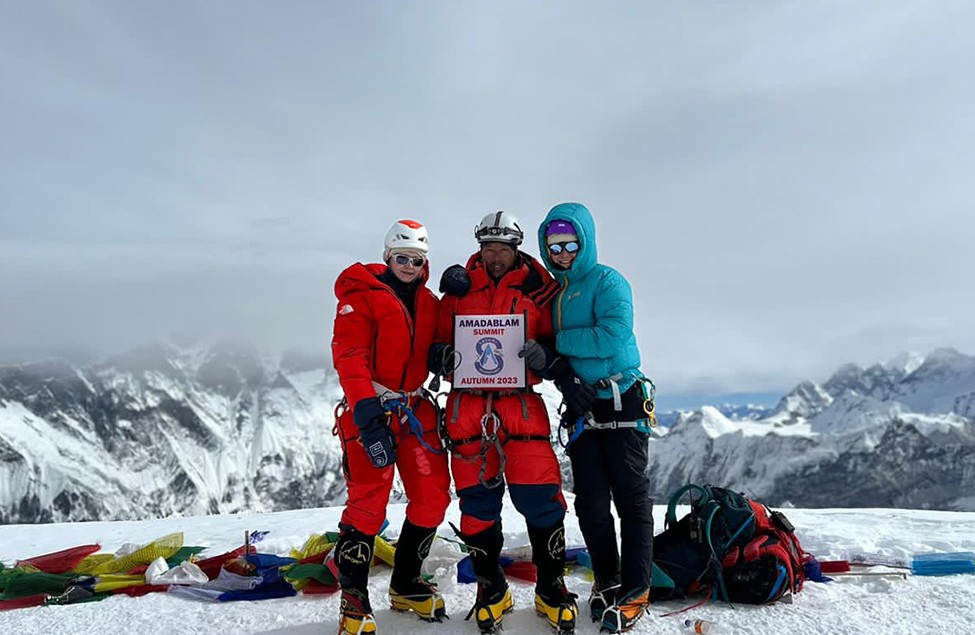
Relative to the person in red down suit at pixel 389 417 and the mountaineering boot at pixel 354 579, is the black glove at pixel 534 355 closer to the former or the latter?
the person in red down suit at pixel 389 417

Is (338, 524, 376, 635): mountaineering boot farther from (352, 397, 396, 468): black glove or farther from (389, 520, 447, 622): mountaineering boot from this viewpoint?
(352, 397, 396, 468): black glove

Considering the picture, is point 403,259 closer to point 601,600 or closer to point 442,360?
point 442,360

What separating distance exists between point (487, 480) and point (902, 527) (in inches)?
267

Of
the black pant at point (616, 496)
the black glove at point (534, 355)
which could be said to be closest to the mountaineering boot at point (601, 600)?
the black pant at point (616, 496)

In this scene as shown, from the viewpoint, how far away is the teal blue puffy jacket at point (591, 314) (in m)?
5.23

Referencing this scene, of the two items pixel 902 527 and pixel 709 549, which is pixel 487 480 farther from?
pixel 902 527

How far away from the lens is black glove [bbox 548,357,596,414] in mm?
5207

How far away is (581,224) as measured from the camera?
5.50 metres

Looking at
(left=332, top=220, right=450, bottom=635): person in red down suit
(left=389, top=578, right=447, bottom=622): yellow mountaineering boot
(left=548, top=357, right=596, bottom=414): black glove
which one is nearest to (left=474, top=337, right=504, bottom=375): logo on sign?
(left=548, top=357, right=596, bottom=414): black glove

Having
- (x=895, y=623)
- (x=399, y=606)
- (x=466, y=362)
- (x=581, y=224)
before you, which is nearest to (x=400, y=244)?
(x=466, y=362)

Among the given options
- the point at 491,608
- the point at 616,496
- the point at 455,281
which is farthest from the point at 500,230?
the point at 491,608

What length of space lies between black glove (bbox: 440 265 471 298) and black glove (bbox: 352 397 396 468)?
45.8 inches

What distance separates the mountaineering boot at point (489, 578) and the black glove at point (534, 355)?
1.36 metres

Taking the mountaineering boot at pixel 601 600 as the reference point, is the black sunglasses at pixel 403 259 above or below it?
above
